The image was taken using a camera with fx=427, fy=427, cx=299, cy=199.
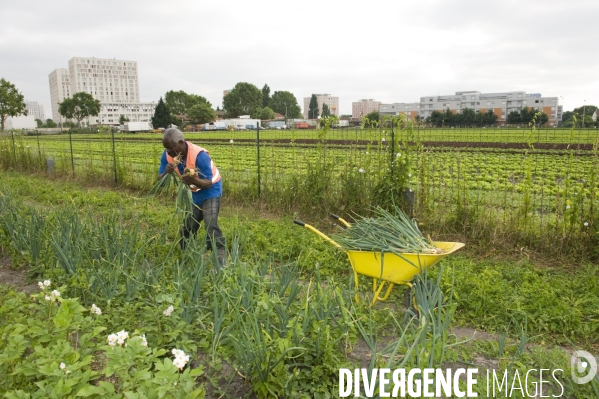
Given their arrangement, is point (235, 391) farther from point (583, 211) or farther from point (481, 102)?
point (481, 102)

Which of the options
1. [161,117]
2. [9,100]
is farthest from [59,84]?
[9,100]

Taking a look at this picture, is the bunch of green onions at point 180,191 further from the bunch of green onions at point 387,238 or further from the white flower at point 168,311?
the bunch of green onions at point 387,238

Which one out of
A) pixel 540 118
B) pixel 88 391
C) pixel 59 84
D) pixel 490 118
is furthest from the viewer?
pixel 59 84

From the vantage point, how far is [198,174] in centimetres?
418

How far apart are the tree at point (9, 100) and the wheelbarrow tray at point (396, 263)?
51333 millimetres

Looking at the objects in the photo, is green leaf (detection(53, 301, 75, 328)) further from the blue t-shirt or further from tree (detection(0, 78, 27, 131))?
tree (detection(0, 78, 27, 131))

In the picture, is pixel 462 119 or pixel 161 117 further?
pixel 161 117

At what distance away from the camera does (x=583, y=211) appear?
4.95 meters

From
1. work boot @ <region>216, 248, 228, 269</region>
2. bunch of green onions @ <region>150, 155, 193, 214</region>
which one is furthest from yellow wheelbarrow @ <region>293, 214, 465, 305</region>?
bunch of green onions @ <region>150, 155, 193, 214</region>

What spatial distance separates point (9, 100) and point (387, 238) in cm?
5330

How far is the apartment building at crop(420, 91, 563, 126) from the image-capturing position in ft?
130

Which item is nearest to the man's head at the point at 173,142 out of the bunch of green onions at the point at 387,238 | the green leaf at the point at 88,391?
the bunch of green onions at the point at 387,238

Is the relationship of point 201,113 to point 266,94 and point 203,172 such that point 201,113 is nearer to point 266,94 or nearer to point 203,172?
point 266,94

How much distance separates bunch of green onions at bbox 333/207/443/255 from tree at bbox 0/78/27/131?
5120 centimetres
